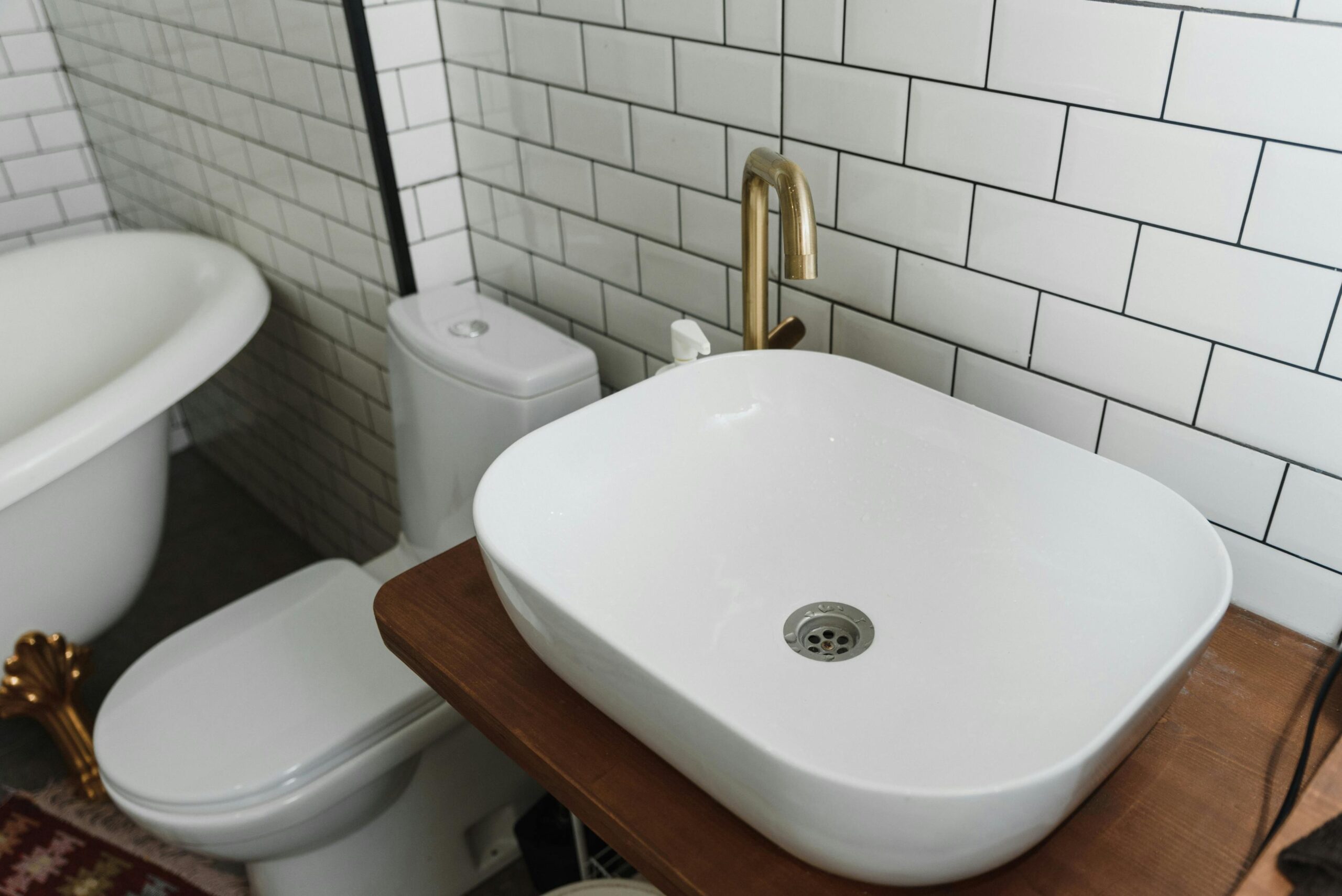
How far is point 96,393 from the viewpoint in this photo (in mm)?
1514

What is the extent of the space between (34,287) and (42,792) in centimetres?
91

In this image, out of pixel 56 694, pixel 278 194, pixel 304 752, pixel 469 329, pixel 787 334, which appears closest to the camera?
pixel 787 334

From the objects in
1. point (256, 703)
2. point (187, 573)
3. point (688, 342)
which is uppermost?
point (688, 342)

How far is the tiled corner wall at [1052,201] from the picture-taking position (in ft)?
2.64

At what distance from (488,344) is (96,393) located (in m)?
0.58

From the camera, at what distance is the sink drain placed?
845 millimetres

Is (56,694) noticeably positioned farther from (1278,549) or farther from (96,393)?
(1278,549)

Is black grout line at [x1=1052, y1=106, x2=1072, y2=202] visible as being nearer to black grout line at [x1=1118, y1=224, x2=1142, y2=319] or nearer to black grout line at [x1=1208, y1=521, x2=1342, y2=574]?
black grout line at [x1=1118, y1=224, x2=1142, y2=319]

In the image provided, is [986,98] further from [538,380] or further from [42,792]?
[42,792]

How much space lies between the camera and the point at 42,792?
1.89 metres

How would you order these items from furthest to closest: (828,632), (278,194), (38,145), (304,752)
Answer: (38,145)
(278,194)
(304,752)
(828,632)

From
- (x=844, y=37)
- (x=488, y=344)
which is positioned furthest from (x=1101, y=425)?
(x=488, y=344)

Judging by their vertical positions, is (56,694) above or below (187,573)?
above

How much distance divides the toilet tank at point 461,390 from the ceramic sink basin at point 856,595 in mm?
387
